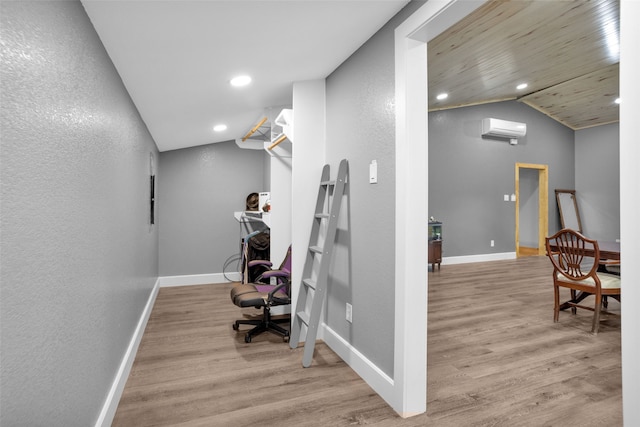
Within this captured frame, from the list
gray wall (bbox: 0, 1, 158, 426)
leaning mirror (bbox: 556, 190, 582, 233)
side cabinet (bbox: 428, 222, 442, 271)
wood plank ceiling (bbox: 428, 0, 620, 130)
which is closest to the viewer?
gray wall (bbox: 0, 1, 158, 426)

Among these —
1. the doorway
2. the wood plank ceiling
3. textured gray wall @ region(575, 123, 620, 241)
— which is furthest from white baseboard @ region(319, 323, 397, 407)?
textured gray wall @ region(575, 123, 620, 241)

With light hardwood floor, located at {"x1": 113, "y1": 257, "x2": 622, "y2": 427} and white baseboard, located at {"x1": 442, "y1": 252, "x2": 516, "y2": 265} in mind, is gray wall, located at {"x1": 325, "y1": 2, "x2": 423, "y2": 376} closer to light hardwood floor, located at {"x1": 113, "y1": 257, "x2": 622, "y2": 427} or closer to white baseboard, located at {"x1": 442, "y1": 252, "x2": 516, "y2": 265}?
light hardwood floor, located at {"x1": 113, "y1": 257, "x2": 622, "y2": 427}

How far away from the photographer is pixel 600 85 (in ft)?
21.7

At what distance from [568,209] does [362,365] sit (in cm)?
855

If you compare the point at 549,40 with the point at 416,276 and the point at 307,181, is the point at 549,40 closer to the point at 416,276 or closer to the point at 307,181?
the point at 307,181

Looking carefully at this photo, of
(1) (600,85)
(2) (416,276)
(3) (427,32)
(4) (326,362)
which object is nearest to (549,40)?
(1) (600,85)

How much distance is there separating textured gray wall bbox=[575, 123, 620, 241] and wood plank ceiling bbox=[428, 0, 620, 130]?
83 centimetres

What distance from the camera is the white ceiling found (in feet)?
5.68

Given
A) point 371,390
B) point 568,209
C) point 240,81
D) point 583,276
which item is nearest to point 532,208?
point 568,209

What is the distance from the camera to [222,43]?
Answer: 2.11 meters

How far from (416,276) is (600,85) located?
6987 millimetres

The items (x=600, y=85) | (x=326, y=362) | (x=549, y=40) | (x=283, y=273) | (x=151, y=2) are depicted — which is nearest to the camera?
(x=151, y=2)

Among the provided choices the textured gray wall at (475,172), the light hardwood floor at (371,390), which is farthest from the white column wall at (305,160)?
the textured gray wall at (475,172)

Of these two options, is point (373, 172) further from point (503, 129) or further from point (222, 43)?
point (503, 129)
